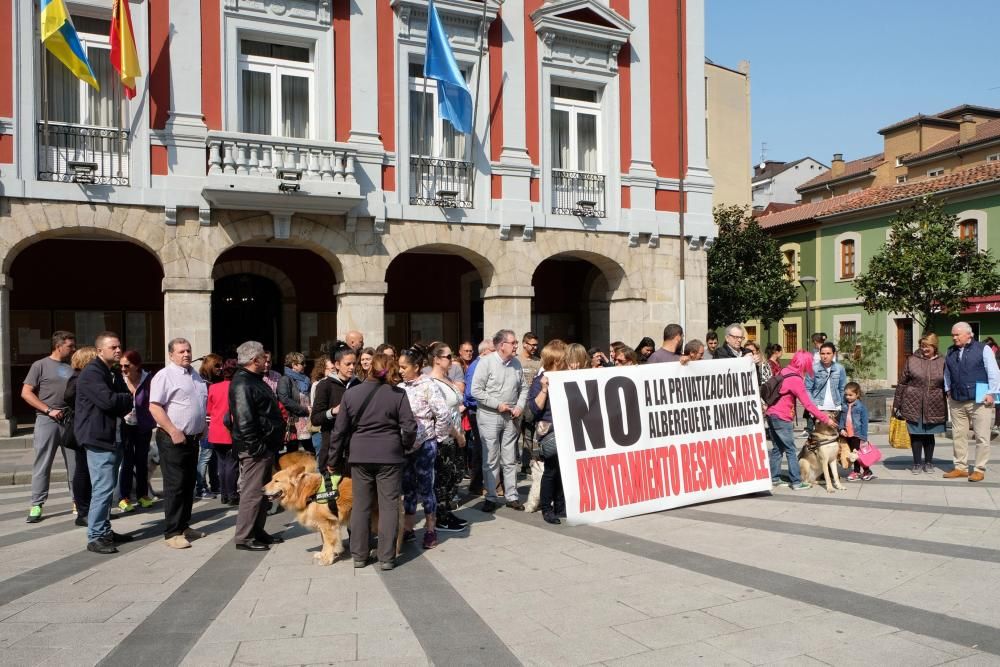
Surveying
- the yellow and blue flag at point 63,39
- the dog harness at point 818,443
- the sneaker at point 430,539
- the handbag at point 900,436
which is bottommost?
the sneaker at point 430,539

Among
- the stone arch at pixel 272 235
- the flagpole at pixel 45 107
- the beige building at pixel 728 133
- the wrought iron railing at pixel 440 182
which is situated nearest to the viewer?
the flagpole at pixel 45 107

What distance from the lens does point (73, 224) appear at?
528 inches

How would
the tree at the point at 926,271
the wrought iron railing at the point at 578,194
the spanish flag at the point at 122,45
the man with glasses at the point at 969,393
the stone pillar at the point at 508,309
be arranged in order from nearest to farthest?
the man with glasses at the point at 969,393, the spanish flag at the point at 122,45, the stone pillar at the point at 508,309, the wrought iron railing at the point at 578,194, the tree at the point at 926,271

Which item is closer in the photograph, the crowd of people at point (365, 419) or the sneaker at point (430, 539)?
the crowd of people at point (365, 419)

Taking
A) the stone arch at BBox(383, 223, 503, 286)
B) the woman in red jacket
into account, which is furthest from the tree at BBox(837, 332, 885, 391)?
the woman in red jacket

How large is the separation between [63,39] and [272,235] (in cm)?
446

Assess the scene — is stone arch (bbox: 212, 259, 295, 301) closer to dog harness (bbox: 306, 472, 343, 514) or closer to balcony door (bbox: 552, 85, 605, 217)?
balcony door (bbox: 552, 85, 605, 217)

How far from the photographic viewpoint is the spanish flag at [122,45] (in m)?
13.0

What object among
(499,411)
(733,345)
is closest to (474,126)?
(733,345)

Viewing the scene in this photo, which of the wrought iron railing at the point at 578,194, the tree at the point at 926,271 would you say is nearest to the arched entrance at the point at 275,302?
the wrought iron railing at the point at 578,194

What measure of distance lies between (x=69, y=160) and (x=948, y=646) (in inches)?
562

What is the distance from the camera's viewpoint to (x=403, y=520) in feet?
22.6

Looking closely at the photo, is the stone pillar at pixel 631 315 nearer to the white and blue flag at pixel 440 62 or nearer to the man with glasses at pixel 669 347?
the white and blue flag at pixel 440 62

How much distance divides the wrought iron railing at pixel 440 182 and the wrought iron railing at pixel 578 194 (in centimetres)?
207
